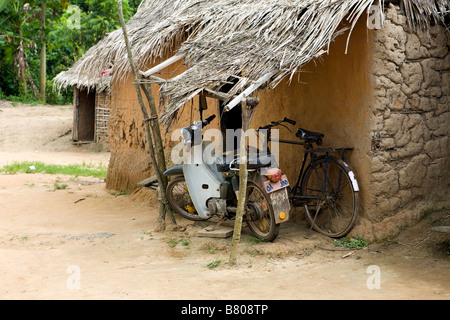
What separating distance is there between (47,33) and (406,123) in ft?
59.9

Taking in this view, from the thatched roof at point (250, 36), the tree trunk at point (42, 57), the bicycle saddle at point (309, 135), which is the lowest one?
the bicycle saddle at point (309, 135)

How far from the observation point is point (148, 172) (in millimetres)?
7496

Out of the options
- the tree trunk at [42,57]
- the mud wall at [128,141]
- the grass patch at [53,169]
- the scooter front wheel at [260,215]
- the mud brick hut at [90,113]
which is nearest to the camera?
the scooter front wheel at [260,215]

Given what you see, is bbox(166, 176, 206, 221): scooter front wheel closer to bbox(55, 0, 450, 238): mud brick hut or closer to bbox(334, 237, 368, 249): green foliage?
bbox(55, 0, 450, 238): mud brick hut

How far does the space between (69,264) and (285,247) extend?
1888 millimetres

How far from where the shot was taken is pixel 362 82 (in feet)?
16.1

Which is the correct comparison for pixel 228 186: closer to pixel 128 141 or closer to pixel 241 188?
pixel 241 188

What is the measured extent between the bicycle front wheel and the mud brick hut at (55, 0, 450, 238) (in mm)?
151

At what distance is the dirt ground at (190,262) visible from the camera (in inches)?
149

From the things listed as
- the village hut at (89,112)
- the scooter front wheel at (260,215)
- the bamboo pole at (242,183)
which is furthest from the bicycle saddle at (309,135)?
the village hut at (89,112)

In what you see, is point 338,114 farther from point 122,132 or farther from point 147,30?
point 122,132

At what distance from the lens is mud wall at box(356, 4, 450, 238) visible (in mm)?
4809

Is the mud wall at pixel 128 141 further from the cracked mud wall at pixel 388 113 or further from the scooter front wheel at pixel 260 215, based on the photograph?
the cracked mud wall at pixel 388 113
